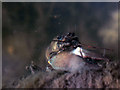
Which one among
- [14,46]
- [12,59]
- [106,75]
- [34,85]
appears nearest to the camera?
[106,75]

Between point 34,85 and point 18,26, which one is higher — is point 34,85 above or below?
below

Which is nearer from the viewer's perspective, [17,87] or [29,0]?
[17,87]

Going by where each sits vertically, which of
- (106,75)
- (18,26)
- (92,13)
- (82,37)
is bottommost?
(106,75)

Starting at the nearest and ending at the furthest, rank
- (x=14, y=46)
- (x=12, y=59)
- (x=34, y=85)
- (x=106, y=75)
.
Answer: (x=106, y=75)
(x=34, y=85)
(x=12, y=59)
(x=14, y=46)

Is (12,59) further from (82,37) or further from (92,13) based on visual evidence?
(92,13)

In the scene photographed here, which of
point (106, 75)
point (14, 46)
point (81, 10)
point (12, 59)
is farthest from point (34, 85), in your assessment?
point (81, 10)

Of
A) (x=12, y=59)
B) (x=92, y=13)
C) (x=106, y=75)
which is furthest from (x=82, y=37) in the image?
(x=106, y=75)

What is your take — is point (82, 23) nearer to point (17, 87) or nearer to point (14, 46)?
point (14, 46)
